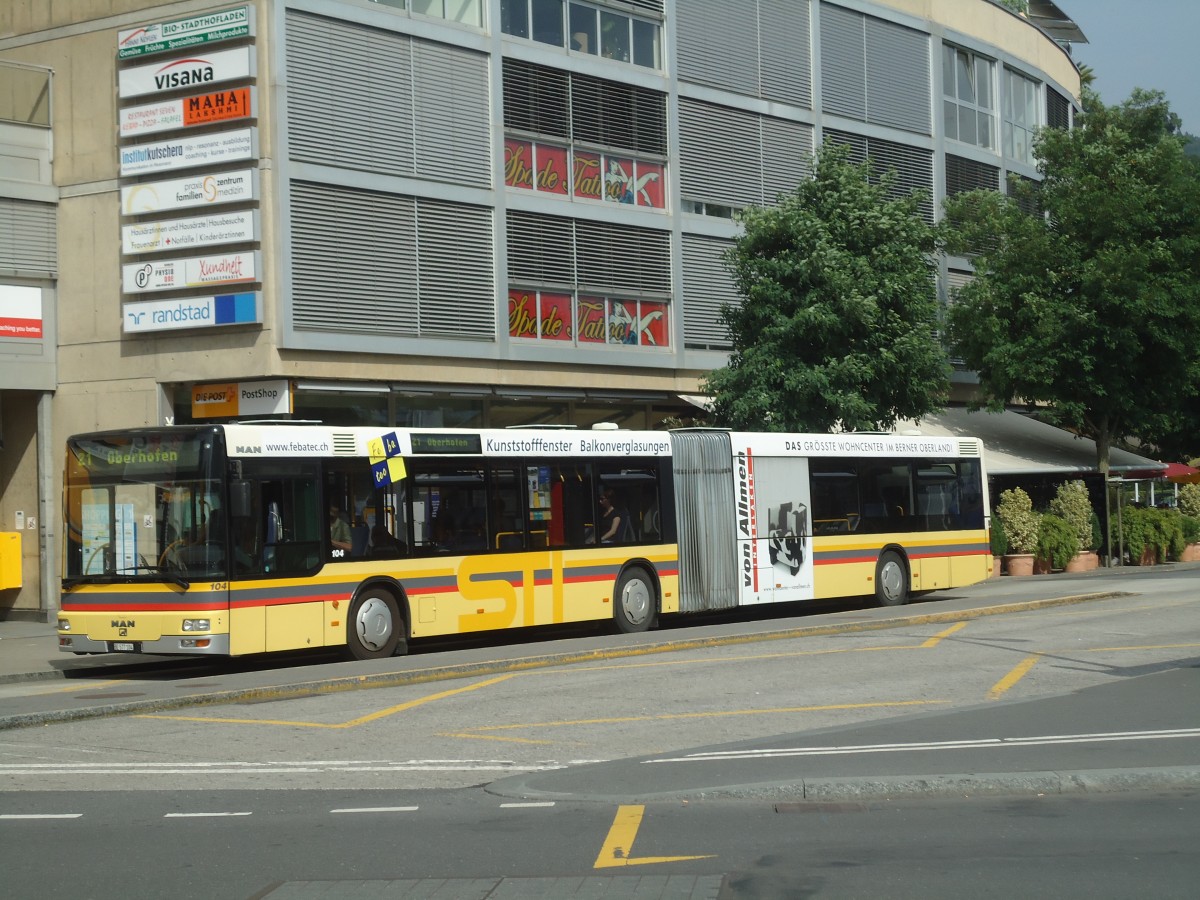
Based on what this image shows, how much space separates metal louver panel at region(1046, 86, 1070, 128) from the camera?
153 ft

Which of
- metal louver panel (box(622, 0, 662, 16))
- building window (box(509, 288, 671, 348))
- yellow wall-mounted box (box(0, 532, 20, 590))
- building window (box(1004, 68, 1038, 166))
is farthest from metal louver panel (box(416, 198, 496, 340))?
building window (box(1004, 68, 1038, 166))

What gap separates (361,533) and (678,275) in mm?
15521

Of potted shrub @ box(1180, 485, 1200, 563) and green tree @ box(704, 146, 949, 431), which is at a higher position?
green tree @ box(704, 146, 949, 431)

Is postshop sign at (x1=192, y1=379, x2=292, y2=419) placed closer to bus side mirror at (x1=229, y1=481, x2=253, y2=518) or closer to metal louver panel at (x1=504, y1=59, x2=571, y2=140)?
metal louver panel at (x1=504, y1=59, x2=571, y2=140)

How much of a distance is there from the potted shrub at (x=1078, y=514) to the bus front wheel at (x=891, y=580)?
1246 centimetres

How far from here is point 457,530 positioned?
19.5 meters

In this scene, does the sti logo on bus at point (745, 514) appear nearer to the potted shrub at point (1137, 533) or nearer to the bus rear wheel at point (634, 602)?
the bus rear wheel at point (634, 602)

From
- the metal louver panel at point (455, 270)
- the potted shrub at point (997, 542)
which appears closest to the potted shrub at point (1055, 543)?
the potted shrub at point (997, 542)

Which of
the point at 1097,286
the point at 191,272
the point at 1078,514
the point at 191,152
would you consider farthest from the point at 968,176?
the point at 191,272

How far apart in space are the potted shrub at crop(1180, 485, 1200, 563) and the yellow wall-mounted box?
29759mm

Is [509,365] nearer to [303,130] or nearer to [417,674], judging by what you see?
[303,130]

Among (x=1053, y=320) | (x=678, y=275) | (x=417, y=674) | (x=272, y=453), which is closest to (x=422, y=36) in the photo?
(x=678, y=275)

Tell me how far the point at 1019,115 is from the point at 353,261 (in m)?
26.0

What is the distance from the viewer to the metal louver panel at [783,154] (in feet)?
114
